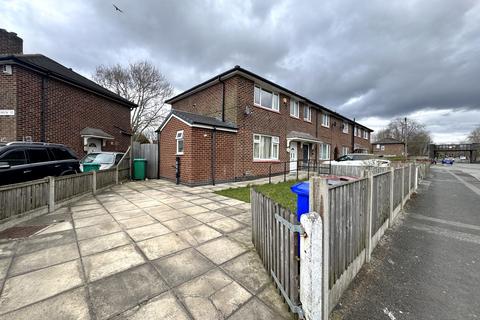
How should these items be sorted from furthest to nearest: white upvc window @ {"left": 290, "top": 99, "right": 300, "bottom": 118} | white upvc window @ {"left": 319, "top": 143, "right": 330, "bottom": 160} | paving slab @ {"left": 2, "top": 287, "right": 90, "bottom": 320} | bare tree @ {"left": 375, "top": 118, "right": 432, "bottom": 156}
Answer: bare tree @ {"left": 375, "top": 118, "right": 432, "bottom": 156} < white upvc window @ {"left": 319, "top": 143, "right": 330, "bottom": 160} < white upvc window @ {"left": 290, "top": 99, "right": 300, "bottom": 118} < paving slab @ {"left": 2, "top": 287, "right": 90, "bottom": 320}

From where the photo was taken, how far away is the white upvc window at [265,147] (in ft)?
38.9

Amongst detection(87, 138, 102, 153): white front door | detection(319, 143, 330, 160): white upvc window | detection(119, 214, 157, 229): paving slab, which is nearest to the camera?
detection(119, 214, 157, 229): paving slab

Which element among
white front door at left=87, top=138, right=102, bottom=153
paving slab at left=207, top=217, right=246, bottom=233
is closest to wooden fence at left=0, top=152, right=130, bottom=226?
paving slab at left=207, top=217, right=246, bottom=233

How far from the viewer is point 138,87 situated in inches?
917

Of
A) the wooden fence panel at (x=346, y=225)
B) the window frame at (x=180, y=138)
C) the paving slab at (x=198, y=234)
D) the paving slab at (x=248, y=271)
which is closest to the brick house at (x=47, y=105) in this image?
the window frame at (x=180, y=138)

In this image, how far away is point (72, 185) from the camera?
604 centimetres

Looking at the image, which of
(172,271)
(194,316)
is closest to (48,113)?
(172,271)

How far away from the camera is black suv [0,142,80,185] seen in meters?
4.96

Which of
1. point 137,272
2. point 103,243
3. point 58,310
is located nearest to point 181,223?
point 103,243

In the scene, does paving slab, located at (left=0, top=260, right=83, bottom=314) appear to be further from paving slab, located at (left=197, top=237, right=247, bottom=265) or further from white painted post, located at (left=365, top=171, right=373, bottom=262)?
white painted post, located at (left=365, top=171, right=373, bottom=262)

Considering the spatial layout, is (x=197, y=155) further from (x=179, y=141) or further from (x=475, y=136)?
(x=475, y=136)

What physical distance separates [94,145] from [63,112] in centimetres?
267

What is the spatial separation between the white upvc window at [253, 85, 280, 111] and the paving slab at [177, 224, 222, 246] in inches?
361

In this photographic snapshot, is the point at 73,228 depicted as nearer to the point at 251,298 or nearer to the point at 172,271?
the point at 172,271
